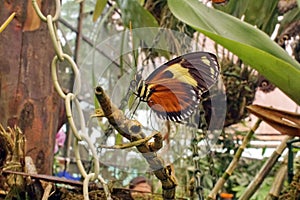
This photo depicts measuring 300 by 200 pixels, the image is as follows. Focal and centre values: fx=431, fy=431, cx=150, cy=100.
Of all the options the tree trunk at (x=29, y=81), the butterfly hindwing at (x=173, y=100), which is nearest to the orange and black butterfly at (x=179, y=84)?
the butterfly hindwing at (x=173, y=100)

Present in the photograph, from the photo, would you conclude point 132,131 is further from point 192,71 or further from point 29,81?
point 29,81

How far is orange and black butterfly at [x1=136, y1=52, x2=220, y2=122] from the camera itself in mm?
326

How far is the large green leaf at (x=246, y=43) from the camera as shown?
440 millimetres

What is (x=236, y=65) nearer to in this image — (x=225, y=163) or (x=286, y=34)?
(x=286, y=34)

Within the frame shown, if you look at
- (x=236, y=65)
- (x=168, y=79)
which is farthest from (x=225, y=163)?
(x=168, y=79)

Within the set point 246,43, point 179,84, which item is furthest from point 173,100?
point 246,43

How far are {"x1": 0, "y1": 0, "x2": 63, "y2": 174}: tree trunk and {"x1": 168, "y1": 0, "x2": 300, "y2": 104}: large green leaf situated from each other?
253mm

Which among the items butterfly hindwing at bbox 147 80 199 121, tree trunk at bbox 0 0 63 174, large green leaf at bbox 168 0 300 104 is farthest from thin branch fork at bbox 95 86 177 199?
tree trunk at bbox 0 0 63 174

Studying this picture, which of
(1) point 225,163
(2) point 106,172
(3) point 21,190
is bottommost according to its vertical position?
(1) point 225,163

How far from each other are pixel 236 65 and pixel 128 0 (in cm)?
70

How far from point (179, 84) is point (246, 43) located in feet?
0.58

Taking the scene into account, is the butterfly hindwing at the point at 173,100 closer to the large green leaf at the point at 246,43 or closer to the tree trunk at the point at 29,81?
the large green leaf at the point at 246,43

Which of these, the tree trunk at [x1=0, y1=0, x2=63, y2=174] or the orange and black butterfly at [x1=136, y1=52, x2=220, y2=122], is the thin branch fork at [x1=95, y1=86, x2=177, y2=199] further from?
the tree trunk at [x1=0, y1=0, x2=63, y2=174]

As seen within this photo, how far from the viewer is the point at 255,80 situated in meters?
1.33
